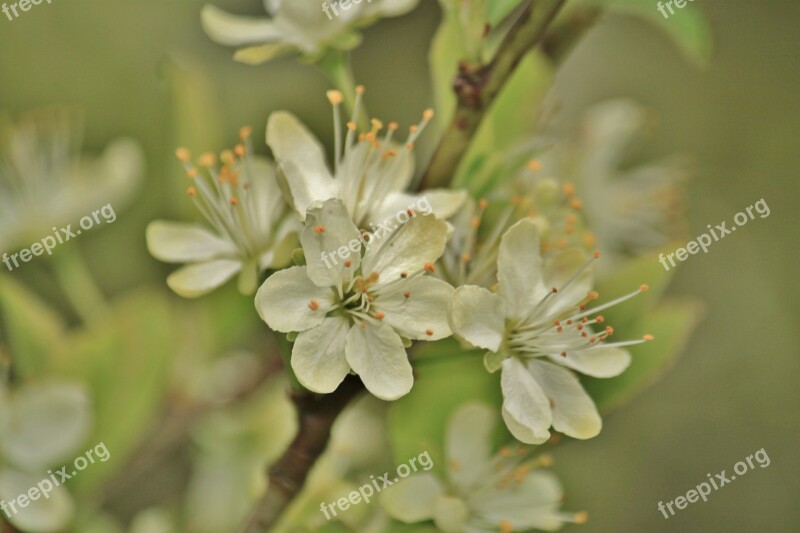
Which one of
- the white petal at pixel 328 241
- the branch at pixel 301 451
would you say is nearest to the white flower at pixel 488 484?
the branch at pixel 301 451

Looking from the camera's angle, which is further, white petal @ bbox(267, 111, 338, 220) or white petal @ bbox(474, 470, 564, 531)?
white petal @ bbox(474, 470, 564, 531)

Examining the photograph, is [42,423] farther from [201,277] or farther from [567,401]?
[567,401]

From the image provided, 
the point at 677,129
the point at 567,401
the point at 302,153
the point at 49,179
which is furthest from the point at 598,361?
the point at 677,129

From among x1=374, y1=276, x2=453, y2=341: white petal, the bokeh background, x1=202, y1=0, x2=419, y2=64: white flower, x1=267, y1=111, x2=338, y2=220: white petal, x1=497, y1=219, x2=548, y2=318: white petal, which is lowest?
the bokeh background


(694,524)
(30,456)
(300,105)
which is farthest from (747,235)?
(30,456)

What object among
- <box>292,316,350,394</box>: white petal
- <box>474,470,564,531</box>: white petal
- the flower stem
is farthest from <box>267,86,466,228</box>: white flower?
the flower stem

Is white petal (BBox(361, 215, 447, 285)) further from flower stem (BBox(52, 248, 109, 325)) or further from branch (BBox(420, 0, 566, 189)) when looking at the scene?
flower stem (BBox(52, 248, 109, 325))
